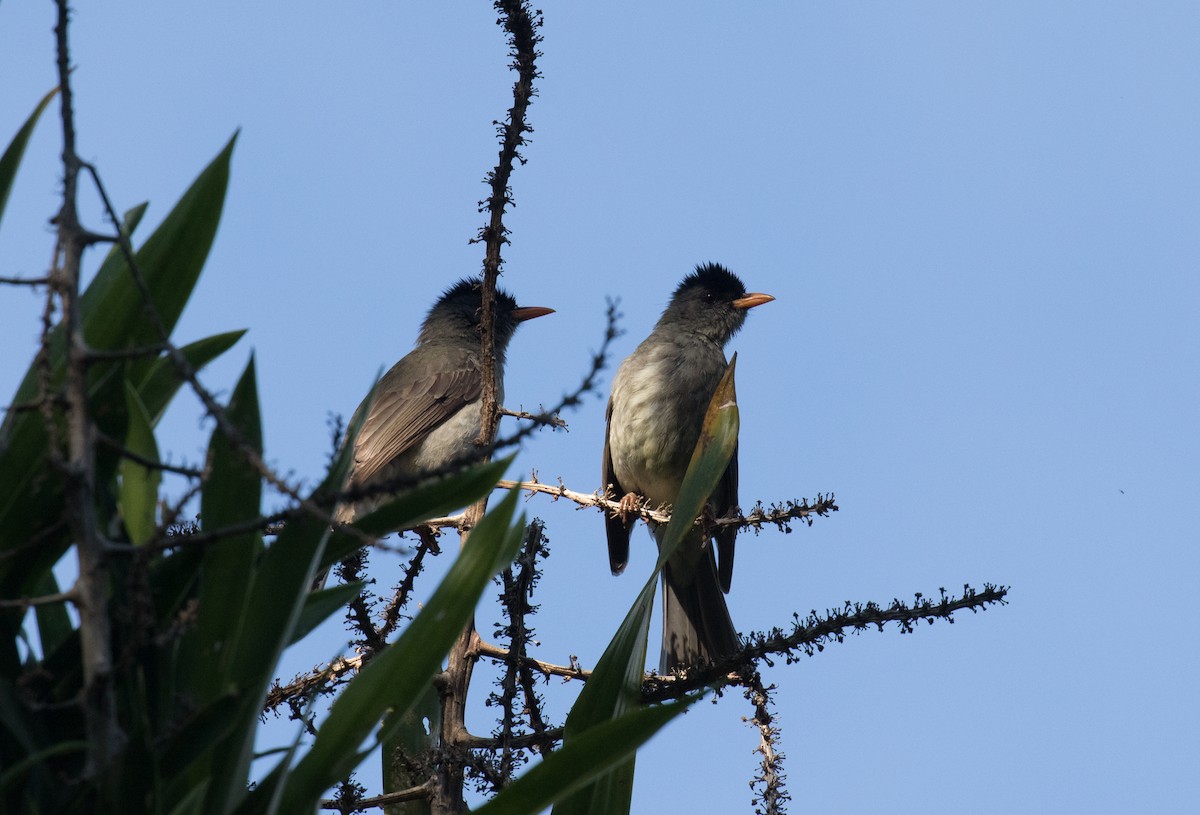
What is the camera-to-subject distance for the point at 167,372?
2254 millimetres

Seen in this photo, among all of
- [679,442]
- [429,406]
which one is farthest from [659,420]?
[429,406]

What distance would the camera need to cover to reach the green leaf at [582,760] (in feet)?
6.79

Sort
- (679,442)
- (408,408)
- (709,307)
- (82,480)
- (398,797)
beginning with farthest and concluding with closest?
(709,307) → (408,408) → (679,442) → (398,797) → (82,480)

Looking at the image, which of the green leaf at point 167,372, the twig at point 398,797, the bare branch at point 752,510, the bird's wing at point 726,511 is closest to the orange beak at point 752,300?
the bird's wing at point 726,511

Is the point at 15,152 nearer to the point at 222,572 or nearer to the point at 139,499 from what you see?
the point at 139,499

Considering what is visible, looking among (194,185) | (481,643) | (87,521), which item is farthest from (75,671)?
(481,643)

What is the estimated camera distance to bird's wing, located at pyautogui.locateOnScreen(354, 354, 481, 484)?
7734 mm

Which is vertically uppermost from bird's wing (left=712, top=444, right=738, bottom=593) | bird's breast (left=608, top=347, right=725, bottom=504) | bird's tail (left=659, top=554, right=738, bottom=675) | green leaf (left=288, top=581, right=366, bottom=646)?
bird's breast (left=608, top=347, right=725, bottom=504)

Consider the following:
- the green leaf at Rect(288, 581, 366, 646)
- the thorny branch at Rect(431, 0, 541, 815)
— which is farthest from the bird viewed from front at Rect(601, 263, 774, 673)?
the green leaf at Rect(288, 581, 366, 646)

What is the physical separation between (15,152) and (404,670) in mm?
1194

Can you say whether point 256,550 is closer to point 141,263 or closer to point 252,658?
point 252,658

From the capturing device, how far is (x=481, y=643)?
3857 millimetres

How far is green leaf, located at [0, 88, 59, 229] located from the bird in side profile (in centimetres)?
499

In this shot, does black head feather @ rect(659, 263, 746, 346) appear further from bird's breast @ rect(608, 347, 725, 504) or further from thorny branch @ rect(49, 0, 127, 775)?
thorny branch @ rect(49, 0, 127, 775)
